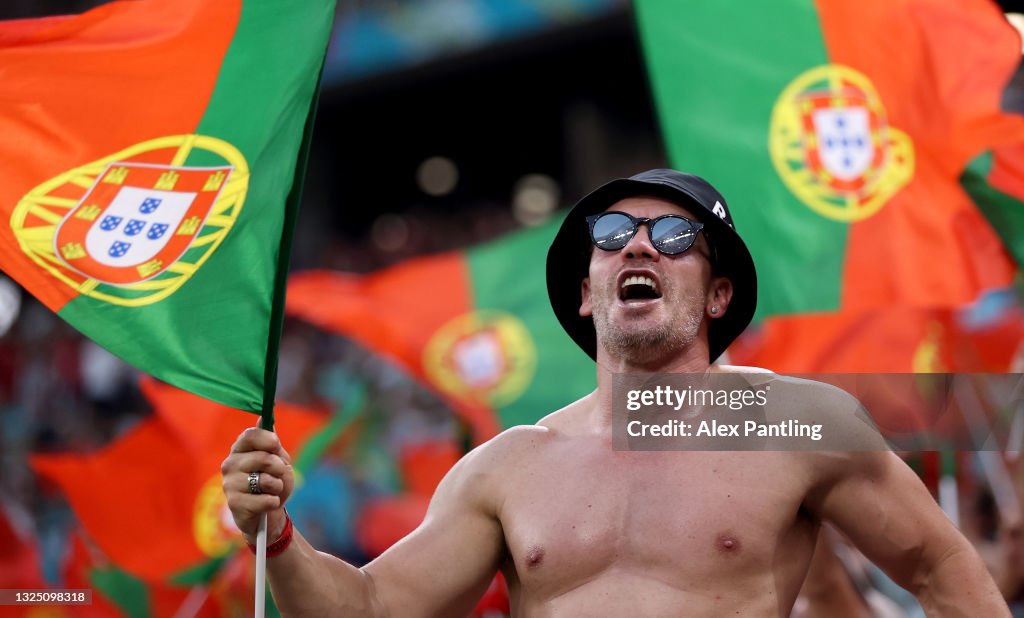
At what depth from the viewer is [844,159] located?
6160mm

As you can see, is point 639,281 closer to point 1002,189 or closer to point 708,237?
point 708,237

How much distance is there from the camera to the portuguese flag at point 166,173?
332cm

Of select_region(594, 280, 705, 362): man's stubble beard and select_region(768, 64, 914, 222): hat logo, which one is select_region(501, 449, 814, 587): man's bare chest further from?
select_region(768, 64, 914, 222): hat logo

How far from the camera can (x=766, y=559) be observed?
319cm

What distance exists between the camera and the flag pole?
3.10 m

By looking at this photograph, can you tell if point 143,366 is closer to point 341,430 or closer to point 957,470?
point 957,470

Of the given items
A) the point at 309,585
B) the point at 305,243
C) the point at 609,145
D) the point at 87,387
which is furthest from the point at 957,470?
the point at 305,243

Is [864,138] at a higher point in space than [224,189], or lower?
higher

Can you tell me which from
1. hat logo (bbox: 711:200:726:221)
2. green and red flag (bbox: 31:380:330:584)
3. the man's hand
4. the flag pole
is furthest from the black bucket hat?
green and red flag (bbox: 31:380:330:584)

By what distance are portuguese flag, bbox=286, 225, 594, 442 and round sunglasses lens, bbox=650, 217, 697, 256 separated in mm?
3925

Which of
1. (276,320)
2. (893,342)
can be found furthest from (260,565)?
(893,342)

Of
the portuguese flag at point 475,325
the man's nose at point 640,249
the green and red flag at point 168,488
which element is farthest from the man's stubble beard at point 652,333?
the green and red flag at point 168,488

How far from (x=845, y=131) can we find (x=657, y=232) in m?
2.98

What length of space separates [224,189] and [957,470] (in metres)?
3.92
